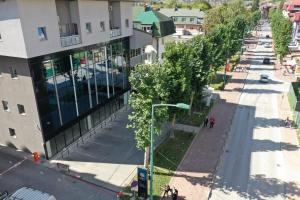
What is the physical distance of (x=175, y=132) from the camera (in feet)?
108

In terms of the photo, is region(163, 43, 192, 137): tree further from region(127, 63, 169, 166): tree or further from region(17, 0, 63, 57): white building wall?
region(17, 0, 63, 57): white building wall

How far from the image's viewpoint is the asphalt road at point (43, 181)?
2242 cm

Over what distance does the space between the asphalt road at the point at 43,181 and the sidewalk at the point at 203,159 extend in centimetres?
627

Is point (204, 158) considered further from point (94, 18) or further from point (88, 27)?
point (94, 18)

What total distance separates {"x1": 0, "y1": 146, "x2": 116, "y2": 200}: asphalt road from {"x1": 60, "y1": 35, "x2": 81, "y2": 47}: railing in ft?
38.7

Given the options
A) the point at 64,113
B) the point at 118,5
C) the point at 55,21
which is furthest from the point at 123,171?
the point at 118,5

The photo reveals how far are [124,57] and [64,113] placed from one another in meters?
12.8

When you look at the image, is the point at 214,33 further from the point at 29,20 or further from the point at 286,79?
the point at 29,20

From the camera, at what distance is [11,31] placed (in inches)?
877

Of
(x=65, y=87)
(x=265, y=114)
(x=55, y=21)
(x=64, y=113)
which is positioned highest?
(x=55, y=21)

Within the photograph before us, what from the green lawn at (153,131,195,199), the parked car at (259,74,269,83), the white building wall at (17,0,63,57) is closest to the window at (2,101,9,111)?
the white building wall at (17,0,63,57)

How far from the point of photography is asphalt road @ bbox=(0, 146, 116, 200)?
22422 mm

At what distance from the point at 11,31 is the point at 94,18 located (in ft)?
31.4

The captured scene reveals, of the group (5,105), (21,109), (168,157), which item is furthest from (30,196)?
(168,157)
